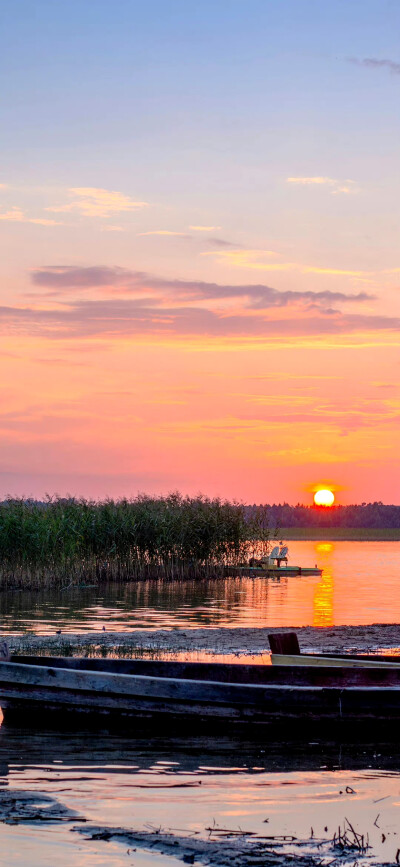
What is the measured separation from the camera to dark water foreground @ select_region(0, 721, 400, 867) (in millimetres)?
6945

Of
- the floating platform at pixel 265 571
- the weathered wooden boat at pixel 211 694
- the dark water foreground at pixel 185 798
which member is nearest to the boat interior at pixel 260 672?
the weathered wooden boat at pixel 211 694

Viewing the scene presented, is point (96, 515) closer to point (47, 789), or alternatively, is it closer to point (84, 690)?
point (84, 690)

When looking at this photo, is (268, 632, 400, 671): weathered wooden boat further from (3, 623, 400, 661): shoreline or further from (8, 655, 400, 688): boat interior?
(3, 623, 400, 661): shoreline

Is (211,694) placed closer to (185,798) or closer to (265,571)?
(185,798)

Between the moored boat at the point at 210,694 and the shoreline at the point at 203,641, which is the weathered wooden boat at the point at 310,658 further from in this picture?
the shoreline at the point at 203,641

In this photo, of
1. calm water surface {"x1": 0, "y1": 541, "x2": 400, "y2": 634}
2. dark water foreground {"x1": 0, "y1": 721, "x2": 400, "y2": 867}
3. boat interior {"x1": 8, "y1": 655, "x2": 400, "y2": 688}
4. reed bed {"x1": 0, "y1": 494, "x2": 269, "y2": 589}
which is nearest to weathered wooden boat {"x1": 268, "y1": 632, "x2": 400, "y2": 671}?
boat interior {"x1": 8, "y1": 655, "x2": 400, "y2": 688}

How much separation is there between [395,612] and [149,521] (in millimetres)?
12351

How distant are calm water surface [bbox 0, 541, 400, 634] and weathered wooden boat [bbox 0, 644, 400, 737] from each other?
29.6 ft

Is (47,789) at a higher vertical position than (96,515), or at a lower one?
lower

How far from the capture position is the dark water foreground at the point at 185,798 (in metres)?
6.95

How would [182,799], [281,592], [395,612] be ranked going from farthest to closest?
[281,592] → [395,612] → [182,799]

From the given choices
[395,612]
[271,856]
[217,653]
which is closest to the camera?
[271,856]

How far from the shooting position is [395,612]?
2772 centimetres

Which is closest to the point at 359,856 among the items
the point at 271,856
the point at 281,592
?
the point at 271,856
